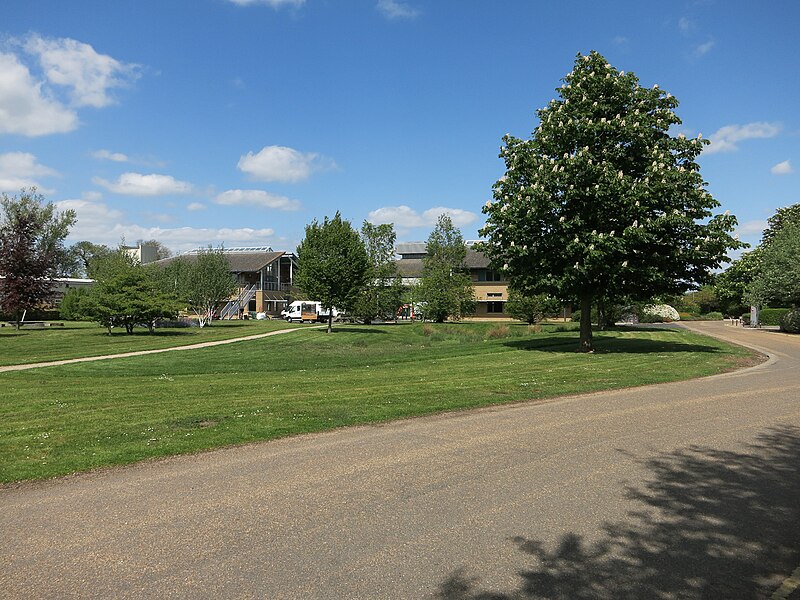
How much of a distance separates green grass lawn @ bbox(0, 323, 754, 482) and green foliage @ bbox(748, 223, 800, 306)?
23.7 meters

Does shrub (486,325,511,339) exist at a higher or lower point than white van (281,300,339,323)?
lower

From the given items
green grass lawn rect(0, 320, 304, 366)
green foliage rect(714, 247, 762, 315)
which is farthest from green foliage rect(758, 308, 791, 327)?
green grass lawn rect(0, 320, 304, 366)

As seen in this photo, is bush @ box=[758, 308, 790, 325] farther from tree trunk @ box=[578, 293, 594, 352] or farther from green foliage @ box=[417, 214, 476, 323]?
tree trunk @ box=[578, 293, 594, 352]

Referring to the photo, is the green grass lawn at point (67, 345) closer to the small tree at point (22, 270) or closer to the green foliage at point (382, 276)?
the small tree at point (22, 270)

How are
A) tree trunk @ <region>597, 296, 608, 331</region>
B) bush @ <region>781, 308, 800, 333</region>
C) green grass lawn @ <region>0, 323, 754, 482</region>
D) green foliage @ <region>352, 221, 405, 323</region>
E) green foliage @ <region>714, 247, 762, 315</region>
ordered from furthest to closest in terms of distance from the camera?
green foliage @ <region>714, 247, 762, 315</region> → green foliage @ <region>352, 221, 405, 323</region> → bush @ <region>781, 308, 800, 333</region> → tree trunk @ <region>597, 296, 608, 331</region> → green grass lawn @ <region>0, 323, 754, 482</region>

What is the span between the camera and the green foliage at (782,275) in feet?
146

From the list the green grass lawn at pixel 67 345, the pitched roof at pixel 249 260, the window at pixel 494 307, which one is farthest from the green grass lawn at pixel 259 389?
the pitched roof at pixel 249 260

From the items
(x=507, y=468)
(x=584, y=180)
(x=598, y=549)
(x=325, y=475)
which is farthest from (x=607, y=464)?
(x=584, y=180)

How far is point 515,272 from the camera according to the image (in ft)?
77.4

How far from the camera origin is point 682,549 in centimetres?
466

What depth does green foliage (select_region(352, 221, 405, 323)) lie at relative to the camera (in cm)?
5184

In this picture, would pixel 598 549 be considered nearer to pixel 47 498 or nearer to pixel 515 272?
pixel 47 498

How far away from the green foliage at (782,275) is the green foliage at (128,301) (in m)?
42.8

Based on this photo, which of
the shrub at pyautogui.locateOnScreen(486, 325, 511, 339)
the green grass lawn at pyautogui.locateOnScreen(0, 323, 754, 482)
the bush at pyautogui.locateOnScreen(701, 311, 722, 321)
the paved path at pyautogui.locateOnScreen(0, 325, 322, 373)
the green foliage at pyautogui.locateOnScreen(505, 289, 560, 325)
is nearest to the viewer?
the green grass lawn at pyautogui.locateOnScreen(0, 323, 754, 482)
